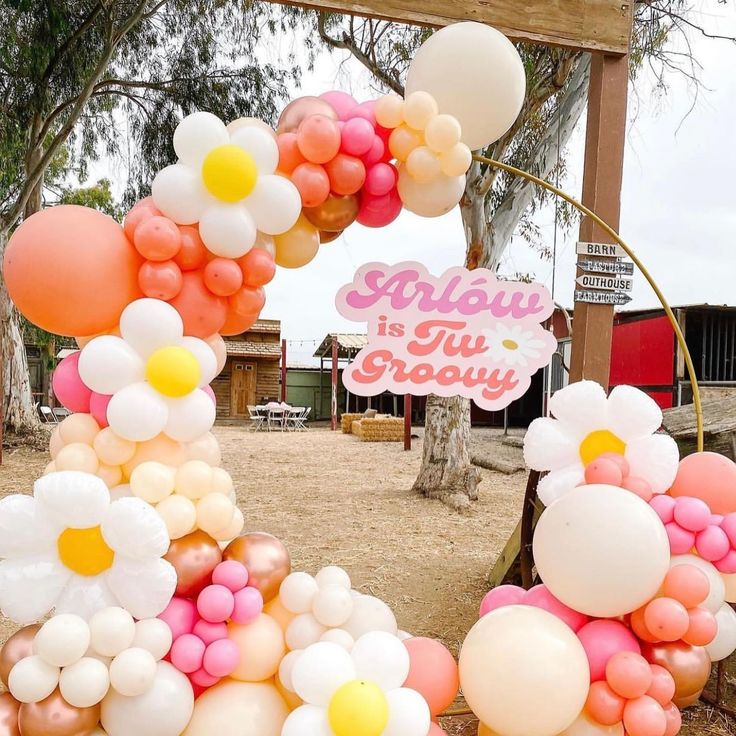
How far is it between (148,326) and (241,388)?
1634 cm

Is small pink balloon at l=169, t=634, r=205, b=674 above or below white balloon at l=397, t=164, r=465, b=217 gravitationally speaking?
below

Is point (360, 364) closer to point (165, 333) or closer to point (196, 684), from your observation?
point (165, 333)

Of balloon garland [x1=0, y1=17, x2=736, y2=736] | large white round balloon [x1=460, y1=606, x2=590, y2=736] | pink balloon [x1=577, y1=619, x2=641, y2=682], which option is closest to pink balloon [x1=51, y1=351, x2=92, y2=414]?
balloon garland [x1=0, y1=17, x2=736, y2=736]

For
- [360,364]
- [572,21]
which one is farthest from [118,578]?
[572,21]

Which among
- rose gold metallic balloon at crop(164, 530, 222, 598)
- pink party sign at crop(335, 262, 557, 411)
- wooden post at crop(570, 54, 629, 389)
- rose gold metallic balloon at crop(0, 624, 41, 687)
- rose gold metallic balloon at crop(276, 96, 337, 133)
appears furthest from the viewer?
wooden post at crop(570, 54, 629, 389)

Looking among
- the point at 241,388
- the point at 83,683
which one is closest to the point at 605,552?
the point at 83,683

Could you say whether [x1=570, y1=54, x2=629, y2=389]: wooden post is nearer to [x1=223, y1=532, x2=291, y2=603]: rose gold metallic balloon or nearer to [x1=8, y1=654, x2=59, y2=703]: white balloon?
[x1=223, y1=532, x2=291, y2=603]: rose gold metallic balloon

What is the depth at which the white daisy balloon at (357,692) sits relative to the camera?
1431 mm

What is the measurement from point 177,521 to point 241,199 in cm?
85

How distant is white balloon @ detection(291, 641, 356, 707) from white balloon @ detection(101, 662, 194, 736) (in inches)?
11.0

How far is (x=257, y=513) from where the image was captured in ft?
19.0

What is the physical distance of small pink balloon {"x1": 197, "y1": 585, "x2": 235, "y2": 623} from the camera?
1559mm

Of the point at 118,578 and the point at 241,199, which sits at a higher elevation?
the point at 241,199

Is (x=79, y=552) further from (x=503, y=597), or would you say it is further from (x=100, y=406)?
(x=503, y=597)
